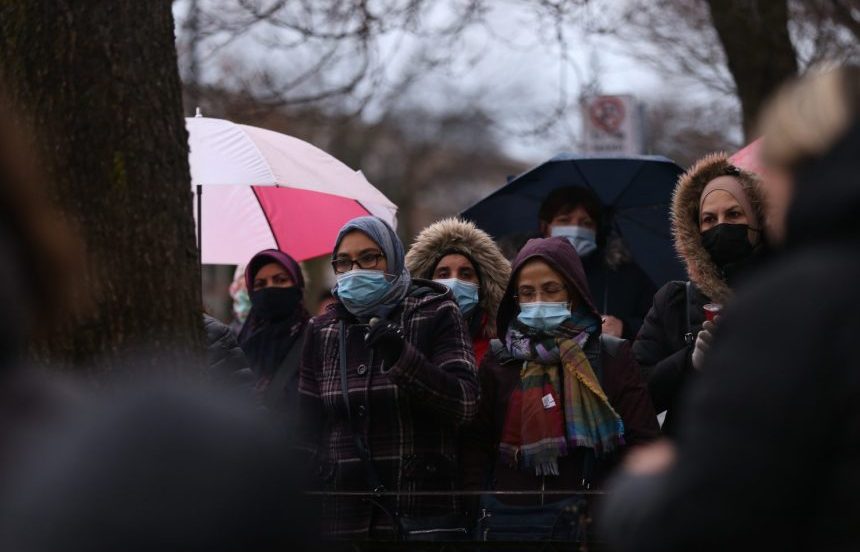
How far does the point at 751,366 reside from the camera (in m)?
2.25

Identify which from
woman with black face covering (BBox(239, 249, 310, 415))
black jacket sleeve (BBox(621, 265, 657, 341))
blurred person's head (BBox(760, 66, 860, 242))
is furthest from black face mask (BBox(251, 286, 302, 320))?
blurred person's head (BBox(760, 66, 860, 242))

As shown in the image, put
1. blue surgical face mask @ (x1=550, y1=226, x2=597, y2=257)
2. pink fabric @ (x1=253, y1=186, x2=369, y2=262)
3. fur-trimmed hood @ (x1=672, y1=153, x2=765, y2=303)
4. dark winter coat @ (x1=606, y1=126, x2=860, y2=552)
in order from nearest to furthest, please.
A: dark winter coat @ (x1=606, y1=126, x2=860, y2=552)
fur-trimmed hood @ (x1=672, y1=153, x2=765, y2=303)
blue surgical face mask @ (x1=550, y1=226, x2=597, y2=257)
pink fabric @ (x1=253, y1=186, x2=369, y2=262)

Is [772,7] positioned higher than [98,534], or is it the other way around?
[772,7]

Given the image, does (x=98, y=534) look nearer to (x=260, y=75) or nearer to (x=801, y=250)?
(x=801, y=250)

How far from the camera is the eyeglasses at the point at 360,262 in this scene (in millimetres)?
5820

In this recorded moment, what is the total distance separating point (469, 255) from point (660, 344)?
1.12 meters

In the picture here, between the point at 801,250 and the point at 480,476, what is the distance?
3249mm

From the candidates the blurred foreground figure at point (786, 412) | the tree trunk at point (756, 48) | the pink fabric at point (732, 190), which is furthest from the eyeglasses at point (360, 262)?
the tree trunk at point (756, 48)

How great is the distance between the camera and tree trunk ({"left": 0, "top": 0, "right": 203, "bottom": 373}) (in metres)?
4.08

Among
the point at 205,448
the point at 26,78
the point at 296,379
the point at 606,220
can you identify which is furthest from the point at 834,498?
the point at 606,220

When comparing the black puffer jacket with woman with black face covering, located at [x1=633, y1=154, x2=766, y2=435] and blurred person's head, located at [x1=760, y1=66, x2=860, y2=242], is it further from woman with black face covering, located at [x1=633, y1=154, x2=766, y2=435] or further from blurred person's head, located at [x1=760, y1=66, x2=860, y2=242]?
blurred person's head, located at [x1=760, y1=66, x2=860, y2=242]

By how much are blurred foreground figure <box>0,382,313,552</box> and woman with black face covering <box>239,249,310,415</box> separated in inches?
188

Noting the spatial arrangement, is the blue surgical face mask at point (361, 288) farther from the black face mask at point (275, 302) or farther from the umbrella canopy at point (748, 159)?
the umbrella canopy at point (748, 159)

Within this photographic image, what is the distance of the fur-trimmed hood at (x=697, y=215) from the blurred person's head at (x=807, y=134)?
2.97 meters
